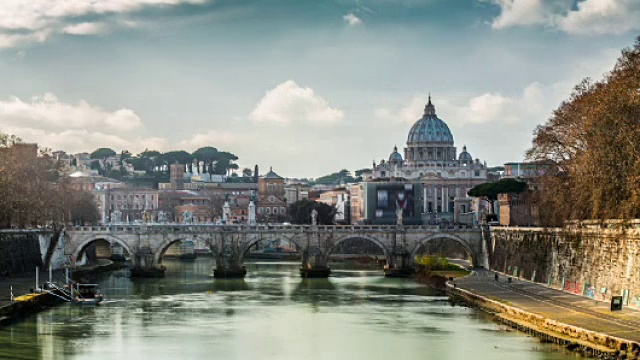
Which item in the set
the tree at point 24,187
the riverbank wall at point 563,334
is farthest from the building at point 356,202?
→ the riverbank wall at point 563,334

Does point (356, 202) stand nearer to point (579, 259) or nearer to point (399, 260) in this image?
point (399, 260)

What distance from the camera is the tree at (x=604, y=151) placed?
52.0 m

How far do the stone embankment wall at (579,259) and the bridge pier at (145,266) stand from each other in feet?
84.2

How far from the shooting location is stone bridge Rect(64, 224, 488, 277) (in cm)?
8638

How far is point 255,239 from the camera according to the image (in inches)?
→ 3425

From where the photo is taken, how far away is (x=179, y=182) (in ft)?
647

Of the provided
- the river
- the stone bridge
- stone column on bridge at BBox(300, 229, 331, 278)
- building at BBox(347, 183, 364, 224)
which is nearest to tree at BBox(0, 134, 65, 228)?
the stone bridge

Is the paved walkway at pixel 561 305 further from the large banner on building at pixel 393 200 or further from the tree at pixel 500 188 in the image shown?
the large banner on building at pixel 393 200

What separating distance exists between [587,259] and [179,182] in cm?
14574

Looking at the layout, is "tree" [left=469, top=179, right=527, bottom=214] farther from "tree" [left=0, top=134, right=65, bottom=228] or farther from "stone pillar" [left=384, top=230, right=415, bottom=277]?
"tree" [left=0, top=134, right=65, bottom=228]

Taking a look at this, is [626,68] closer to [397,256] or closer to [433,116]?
[397,256]

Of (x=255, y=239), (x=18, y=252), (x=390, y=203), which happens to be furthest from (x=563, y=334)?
(x=390, y=203)

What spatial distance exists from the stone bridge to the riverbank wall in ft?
Answer: 91.4

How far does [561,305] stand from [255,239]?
126 ft
